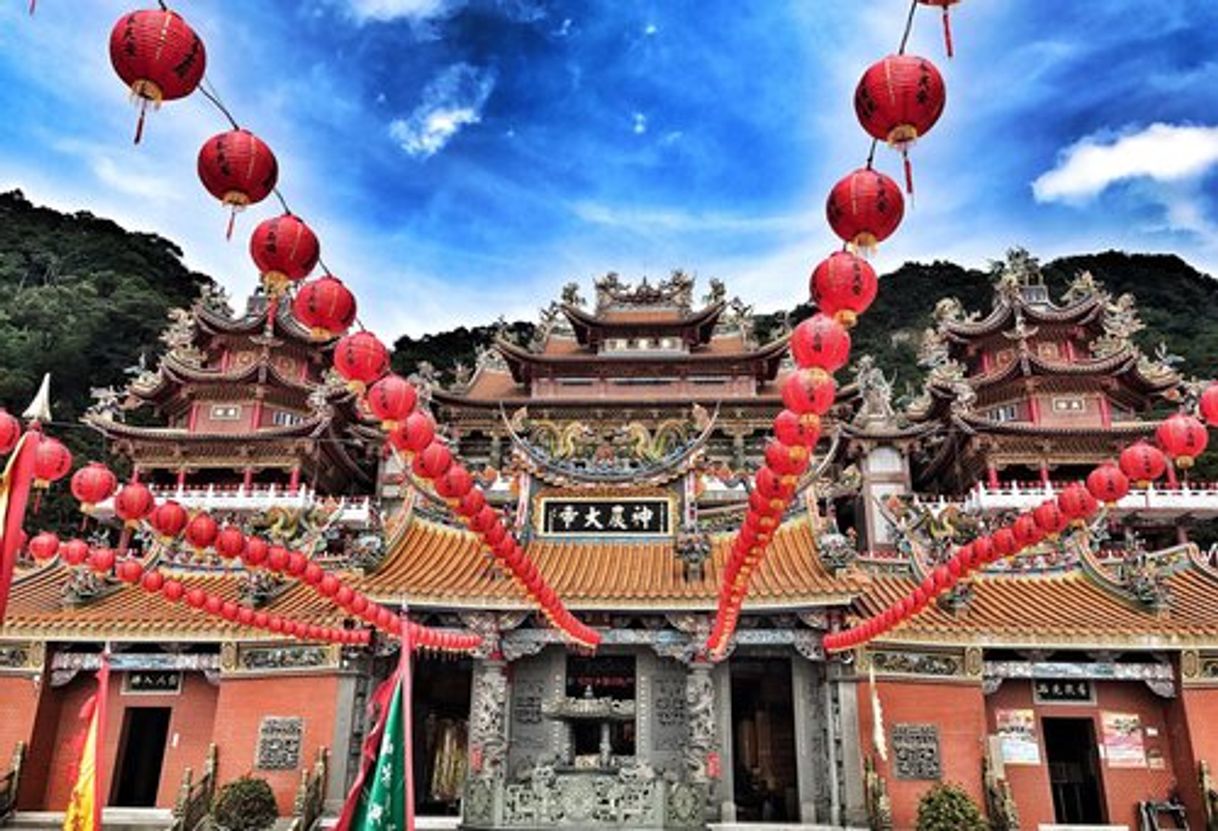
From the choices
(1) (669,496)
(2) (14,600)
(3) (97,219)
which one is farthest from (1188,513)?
(3) (97,219)

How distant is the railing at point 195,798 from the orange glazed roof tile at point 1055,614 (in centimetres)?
965

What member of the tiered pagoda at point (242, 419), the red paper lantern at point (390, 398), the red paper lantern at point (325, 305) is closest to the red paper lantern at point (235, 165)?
the red paper lantern at point (325, 305)

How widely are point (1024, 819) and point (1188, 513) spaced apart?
59.8 ft

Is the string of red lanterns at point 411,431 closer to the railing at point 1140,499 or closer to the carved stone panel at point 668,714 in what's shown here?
the carved stone panel at point 668,714

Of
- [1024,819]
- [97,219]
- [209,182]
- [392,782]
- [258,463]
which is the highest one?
[97,219]

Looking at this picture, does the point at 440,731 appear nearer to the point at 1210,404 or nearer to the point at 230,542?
the point at 230,542

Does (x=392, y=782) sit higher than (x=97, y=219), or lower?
lower

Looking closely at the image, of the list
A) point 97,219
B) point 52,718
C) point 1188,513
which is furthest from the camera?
point 97,219

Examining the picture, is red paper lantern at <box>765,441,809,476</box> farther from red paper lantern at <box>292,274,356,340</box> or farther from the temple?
the temple

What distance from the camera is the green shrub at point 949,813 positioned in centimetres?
1005

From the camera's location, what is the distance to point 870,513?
1082 inches

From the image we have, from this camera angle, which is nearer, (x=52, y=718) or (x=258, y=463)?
(x=52, y=718)

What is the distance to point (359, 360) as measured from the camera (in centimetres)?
655

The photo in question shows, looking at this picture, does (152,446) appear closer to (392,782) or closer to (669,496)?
(669,496)
